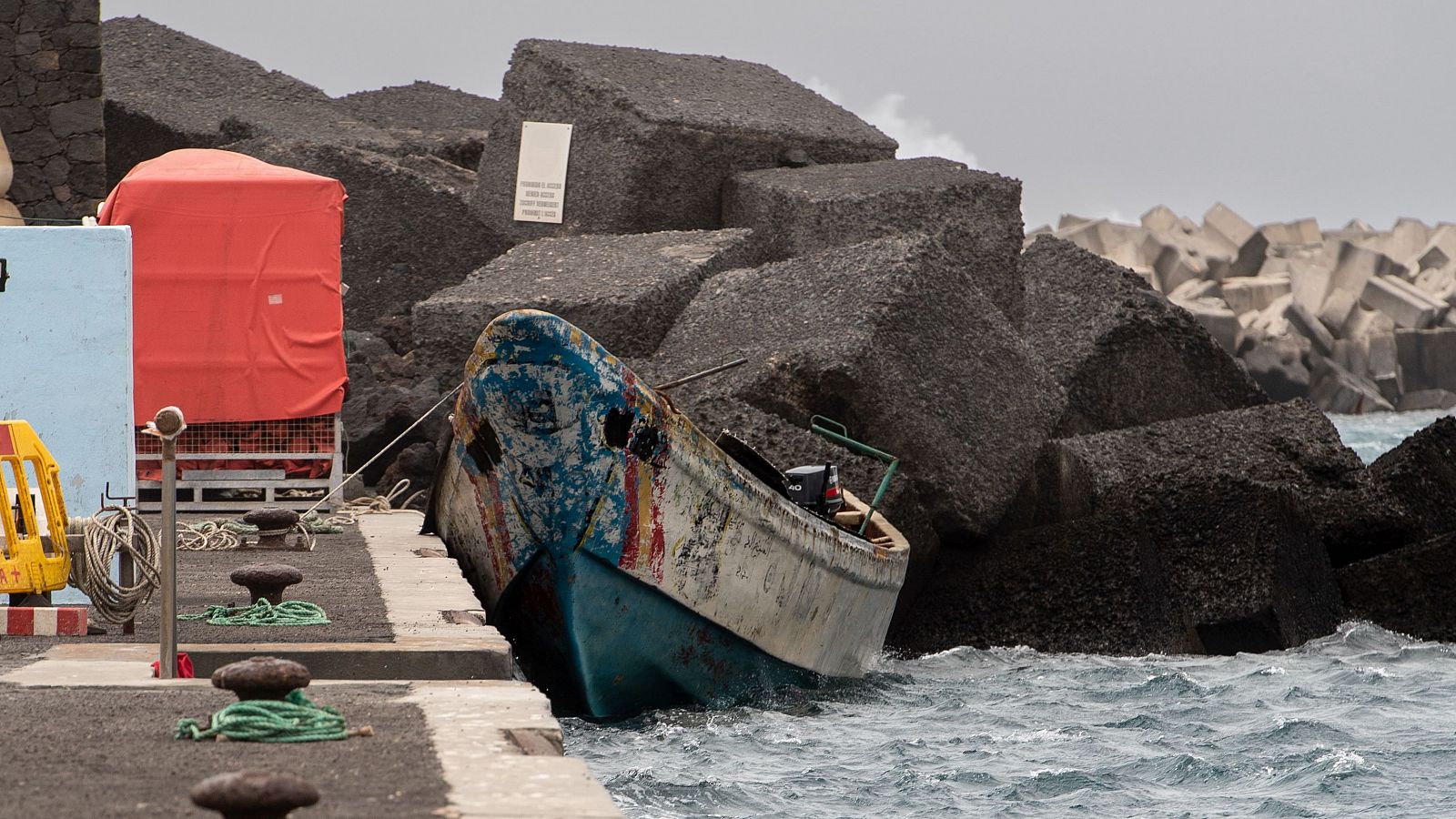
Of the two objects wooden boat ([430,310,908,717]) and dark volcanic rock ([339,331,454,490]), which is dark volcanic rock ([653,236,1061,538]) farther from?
wooden boat ([430,310,908,717])

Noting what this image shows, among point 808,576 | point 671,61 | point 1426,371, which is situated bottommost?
point 1426,371

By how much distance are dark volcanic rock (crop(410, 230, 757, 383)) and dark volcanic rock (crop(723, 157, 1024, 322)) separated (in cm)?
69

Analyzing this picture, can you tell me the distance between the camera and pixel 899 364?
39.1 feet

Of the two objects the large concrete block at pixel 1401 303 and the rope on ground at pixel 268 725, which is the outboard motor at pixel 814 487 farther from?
the large concrete block at pixel 1401 303

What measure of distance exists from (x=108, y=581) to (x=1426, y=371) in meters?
38.9

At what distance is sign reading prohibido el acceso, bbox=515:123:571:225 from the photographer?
1742 centimetres

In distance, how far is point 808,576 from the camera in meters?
9.60

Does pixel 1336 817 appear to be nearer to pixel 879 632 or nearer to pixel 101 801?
pixel 879 632

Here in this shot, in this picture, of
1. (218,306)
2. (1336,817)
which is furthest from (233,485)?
(1336,817)

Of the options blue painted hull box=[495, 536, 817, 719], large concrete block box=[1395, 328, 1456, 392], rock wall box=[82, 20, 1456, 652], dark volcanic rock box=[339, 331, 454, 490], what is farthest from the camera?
large concrete block box=[1395, 328, 1456, 392]

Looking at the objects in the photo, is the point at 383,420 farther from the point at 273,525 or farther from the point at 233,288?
the point at 273,525

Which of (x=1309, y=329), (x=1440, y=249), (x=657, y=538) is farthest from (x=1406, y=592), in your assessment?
(x=1440, y=249)

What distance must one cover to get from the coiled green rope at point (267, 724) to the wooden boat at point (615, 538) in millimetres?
3699

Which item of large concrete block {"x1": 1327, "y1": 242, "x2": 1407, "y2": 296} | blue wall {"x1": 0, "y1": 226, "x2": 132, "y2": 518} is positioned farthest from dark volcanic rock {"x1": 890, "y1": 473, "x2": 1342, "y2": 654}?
large concrete block {"x1": 1327, "y1": 242, "x2": 1407, "y2": 296}
